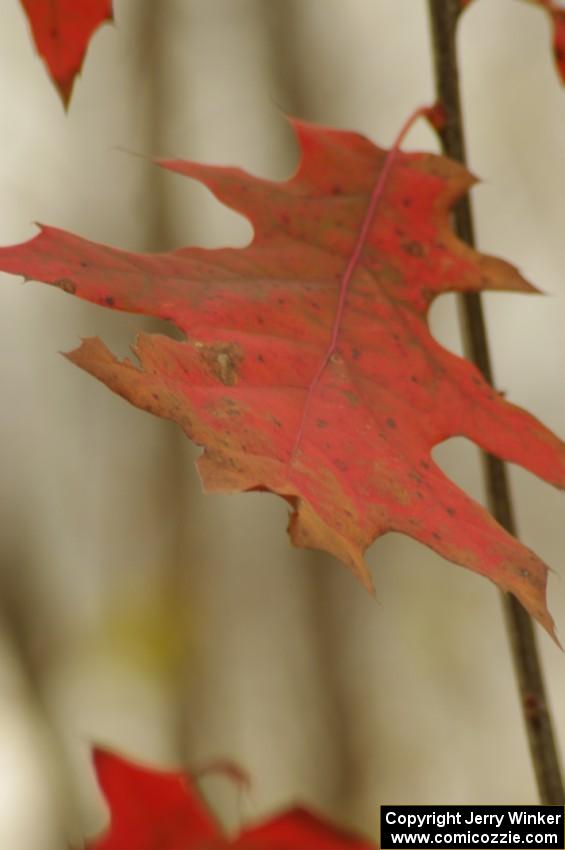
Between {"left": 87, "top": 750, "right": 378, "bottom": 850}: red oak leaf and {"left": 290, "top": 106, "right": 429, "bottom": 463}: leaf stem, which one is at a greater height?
{"left": 290, "top": 106, "right": 429, "bottom": 463}: leaf stem

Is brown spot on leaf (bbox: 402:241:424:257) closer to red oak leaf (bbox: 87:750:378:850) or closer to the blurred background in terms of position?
red oak leaf (bbox: 87:750:378:850)

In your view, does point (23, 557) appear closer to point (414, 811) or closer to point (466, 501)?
point (414, 811)

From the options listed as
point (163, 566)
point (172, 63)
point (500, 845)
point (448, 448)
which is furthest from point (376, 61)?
point (500, 845)

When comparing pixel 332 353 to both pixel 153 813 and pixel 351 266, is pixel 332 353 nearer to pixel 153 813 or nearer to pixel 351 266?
pixel 351 266

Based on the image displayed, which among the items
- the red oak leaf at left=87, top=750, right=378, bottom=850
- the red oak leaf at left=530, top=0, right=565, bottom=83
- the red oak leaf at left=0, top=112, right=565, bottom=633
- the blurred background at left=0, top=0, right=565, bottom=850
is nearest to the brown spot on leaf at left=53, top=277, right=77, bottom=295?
the red oak leaf at left=0, top=112, right=565, bottom=633

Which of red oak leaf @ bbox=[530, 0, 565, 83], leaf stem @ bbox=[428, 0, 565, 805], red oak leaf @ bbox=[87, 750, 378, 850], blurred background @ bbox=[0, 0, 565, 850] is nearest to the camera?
red oak leaf @ bbox=[87, 750, 378, 850]

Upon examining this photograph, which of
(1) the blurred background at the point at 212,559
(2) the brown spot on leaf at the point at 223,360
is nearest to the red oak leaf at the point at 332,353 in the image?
(2) the brown spot on leaf at the point at 223,360
